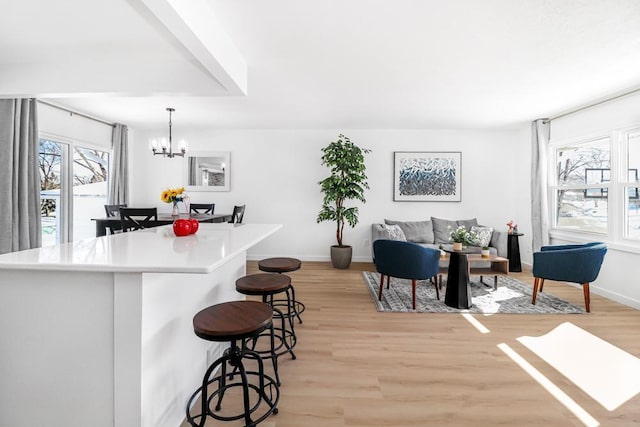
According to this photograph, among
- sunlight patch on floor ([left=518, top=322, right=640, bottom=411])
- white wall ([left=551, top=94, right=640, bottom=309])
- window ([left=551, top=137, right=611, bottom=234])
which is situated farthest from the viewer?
window ([left=551, top=137, right=611, bottom=234])

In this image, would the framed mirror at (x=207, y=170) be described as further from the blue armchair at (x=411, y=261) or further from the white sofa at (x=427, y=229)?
the blue armchair at (x=411, y=261)

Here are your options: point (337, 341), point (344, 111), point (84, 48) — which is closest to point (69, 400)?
point (337, 341)

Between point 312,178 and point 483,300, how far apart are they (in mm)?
3410

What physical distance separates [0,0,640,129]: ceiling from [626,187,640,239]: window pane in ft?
3.91

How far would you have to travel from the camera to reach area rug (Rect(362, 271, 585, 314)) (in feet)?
10.4

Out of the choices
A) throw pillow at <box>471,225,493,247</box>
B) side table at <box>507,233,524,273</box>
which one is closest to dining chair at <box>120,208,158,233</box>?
throw pillow at <box>471,225,493,247</box>

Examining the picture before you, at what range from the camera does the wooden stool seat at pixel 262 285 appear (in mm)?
1934

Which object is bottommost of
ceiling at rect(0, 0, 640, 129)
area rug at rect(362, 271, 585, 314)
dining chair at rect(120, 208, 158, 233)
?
area rug at rect(362, 271, 585, 314)

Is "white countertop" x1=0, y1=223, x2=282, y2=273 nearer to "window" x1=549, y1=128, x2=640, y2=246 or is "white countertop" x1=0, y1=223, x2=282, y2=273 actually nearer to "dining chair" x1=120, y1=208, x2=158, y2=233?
"dining chair" x1=120, y1=208, x2=158, y2=233

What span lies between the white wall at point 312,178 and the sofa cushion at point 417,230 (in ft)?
1.06

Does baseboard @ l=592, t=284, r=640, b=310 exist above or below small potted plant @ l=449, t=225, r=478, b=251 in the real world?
below

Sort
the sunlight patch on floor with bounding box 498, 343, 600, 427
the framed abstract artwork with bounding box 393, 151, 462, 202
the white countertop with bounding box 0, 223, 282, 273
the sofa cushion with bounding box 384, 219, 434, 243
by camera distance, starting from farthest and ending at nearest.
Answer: the framed abstract artwork with bounding box 393, 151, 462, 202 → the sofa cushion with bounding box 384, 219, 434, 243 → the sunlight patch on floor with bounding box 498, 343, 600, 427 → the white countertop with bounding box 0, 223, 282, 273

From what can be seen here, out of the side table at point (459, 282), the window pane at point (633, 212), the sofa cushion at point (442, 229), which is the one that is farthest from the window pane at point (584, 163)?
the side table at point (459, 282)

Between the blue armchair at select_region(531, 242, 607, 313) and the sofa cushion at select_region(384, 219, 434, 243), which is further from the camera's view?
the sofa cushion at select_region(384, 219, 434, 243)
